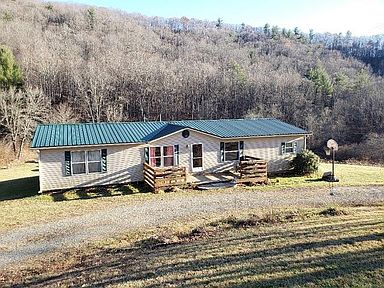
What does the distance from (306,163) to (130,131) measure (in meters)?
10.9

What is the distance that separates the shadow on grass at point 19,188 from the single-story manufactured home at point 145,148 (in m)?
1.54

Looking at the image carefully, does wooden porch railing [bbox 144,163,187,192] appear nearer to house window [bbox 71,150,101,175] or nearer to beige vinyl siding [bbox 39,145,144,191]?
beige vinyl siding [bbox 39,145,144,191]

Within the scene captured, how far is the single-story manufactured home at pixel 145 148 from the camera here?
18.5 m

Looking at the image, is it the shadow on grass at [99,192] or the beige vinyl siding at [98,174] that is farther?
the beige vinyl siding at [98,174]

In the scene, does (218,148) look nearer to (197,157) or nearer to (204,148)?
(204,148)

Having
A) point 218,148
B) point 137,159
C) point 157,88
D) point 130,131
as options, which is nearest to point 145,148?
point 137,159

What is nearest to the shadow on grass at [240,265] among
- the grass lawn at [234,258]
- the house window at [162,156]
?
the grass lawn at [234,258]

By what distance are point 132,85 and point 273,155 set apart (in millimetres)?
42128

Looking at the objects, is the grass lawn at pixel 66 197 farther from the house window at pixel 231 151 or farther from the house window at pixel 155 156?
the house window at pixel 231 151

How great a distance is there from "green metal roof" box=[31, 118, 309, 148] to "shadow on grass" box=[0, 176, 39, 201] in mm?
2948

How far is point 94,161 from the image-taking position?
19.1 meters

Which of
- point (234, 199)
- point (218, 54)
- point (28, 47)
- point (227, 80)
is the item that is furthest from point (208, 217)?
point (218, 54)

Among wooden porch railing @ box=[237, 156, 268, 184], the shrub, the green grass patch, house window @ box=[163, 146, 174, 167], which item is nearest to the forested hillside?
the green grass patch

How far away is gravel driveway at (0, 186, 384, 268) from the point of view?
11.2 m
